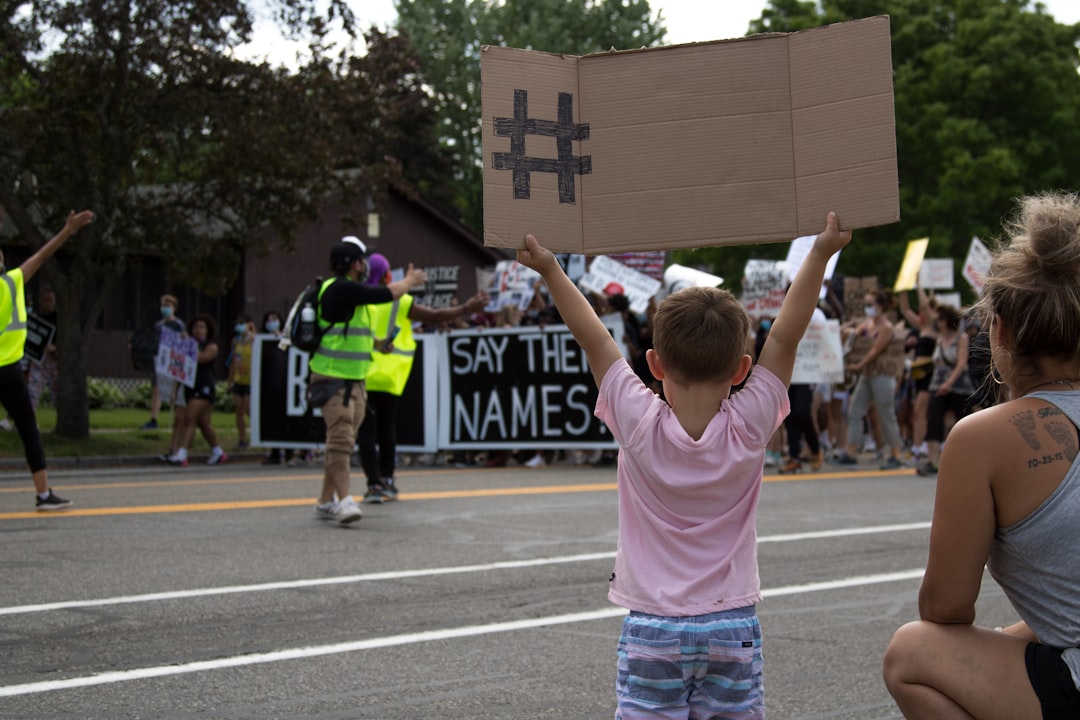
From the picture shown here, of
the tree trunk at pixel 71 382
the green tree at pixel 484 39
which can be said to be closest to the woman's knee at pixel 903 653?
the tree trunk at pixel 71 382

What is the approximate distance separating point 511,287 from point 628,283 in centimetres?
278

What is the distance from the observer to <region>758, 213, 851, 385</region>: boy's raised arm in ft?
11.0

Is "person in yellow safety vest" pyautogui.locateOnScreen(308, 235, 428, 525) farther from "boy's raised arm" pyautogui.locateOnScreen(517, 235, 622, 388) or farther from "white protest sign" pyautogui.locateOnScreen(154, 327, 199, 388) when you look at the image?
"white protest sign" pyautogui.locateOnScreen(154, 327, 199, 388)

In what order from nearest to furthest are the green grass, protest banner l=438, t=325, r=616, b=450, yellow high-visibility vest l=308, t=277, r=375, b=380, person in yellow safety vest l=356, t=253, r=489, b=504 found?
yellow high-visibility vest l=308, t=277, r=375, b=380, person in yellow safety vest l=356, t=253, r=489, b=504, protest banner l=438, t=325, r=616, b=450, the green grass

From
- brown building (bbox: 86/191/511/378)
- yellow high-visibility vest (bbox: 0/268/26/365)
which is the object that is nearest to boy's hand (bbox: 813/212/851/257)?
yellow high-visibility vest (bbox: 0/268/26/365)

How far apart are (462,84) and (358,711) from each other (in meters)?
61.0

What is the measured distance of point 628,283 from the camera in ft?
58.4

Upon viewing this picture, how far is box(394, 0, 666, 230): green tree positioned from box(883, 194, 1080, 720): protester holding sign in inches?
2363

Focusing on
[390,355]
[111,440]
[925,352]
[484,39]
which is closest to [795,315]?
[390,355]

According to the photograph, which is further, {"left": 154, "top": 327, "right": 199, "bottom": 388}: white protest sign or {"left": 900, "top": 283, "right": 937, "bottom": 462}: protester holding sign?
{"left": 154, "top": 327, "right": 199, "bottom": 388}: white protest sign

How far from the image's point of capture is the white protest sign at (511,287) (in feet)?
64.8

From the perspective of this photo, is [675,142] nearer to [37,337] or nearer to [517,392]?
[517,392]

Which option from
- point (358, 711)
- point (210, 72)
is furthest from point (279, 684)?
point (210, 72)

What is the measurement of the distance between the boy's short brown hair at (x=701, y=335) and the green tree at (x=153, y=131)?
56.6 feet
